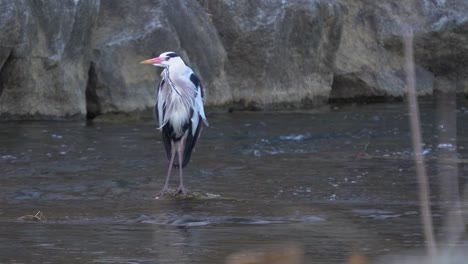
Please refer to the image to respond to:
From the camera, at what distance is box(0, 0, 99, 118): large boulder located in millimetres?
12172

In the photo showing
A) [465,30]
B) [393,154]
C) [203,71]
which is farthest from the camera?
[465,30]

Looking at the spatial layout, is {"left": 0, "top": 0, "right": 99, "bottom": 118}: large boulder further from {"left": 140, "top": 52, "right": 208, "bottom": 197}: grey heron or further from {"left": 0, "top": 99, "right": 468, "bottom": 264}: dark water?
{"left": 140, "top": 52, "right": 208, "bottom": 197}: grey heron

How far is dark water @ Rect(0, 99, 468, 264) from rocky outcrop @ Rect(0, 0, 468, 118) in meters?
0.50

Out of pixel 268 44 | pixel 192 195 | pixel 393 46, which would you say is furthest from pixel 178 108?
pixel 393 46

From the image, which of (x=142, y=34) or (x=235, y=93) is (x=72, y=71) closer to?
(x=142, y=34)

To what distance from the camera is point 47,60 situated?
487 inches

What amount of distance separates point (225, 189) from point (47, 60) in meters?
4.42

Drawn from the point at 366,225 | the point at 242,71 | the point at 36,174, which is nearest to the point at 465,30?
the point at 242,71

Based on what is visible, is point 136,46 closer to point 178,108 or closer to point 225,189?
point 178,108

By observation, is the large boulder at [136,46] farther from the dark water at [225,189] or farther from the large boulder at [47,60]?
the dark water at [225,189]

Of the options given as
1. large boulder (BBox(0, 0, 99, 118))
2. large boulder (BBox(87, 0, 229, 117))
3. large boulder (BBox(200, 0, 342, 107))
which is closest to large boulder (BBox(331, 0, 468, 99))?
large boulder (BBox(200, 0, 342, 107))

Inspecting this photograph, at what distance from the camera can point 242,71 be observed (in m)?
14.4

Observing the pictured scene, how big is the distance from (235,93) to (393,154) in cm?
406

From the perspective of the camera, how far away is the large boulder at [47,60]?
39.9 feet
